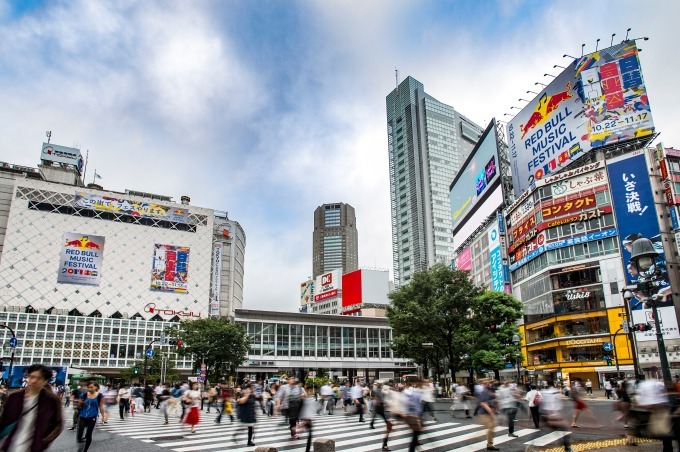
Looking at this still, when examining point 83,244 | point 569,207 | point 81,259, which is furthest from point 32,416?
point 83,244

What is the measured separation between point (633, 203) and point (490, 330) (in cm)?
2132

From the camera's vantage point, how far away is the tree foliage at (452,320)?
36.8 meters

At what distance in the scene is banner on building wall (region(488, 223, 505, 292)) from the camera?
2464 inches

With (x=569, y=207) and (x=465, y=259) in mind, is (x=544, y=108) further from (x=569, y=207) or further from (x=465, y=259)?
(x=465, y=259)

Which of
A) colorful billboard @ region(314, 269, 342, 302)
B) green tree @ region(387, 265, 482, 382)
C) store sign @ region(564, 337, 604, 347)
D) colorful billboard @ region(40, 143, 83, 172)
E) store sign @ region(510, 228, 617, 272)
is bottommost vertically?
store sign @ region(564, 337, 604, 347)

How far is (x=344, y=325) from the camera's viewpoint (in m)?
80.8

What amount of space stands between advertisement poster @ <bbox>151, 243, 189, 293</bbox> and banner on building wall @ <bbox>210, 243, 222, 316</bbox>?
7388 millimetres

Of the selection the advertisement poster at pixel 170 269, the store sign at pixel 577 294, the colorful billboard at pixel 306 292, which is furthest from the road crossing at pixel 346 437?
the colorful billboard at pixel 306 292

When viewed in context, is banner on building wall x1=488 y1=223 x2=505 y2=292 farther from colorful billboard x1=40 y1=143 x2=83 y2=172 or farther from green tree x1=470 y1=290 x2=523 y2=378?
colorful billboard x1=40 y1=143 x2=83 y2=172

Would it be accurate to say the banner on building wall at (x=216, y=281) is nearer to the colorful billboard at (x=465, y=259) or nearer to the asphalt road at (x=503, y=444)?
the colorful billboard at (x=465, y=259)

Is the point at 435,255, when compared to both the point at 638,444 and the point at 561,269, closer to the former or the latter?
the point at 561,269

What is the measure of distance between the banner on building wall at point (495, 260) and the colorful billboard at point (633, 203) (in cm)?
1731

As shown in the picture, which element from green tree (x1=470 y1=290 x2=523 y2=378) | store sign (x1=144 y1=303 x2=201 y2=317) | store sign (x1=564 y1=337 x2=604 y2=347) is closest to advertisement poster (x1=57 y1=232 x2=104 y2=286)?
store sign (x1=144 y1=303 x2=201 y2=317)

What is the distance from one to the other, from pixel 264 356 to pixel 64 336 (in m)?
27.7
